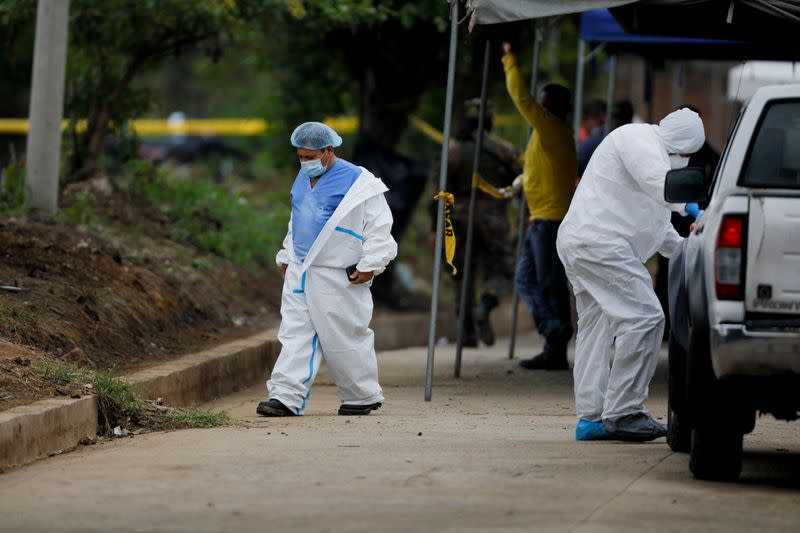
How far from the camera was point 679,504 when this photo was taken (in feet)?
20.7

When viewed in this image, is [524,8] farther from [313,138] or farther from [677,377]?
[677,377]

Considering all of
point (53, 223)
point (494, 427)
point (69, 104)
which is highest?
point (69, 104)

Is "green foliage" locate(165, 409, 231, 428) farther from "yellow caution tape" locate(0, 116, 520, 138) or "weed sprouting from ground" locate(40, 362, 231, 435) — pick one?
"yellow caution tape" locate(0, 116, 520, 138)

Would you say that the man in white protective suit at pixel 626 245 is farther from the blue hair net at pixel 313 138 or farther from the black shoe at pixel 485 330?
the black shoe at pixel 485 330

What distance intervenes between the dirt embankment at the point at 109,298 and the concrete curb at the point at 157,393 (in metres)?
0.19

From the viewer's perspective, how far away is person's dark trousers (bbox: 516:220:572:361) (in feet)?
40.4

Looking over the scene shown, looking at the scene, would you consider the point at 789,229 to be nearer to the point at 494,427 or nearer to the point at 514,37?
the point at 494,427

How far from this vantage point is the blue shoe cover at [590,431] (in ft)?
27.3

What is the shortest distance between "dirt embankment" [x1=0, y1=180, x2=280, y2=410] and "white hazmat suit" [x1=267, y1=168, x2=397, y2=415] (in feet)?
4.02

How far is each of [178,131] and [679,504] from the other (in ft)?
92.2

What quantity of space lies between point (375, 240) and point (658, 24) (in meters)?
3.19

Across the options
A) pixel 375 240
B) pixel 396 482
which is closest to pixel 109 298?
pixel 375 240

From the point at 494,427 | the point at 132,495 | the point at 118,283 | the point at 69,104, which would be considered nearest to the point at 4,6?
the point at 69,104

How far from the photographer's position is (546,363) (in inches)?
504
